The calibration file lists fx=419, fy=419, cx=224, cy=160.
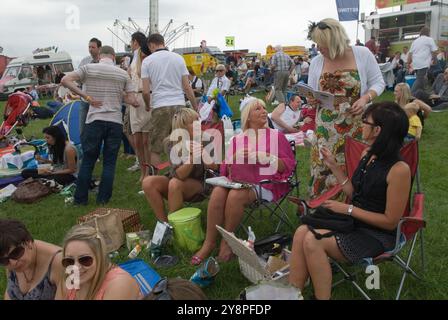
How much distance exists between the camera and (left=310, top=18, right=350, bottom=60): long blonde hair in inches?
117

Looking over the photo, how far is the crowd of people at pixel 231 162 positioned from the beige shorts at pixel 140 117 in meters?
0.01

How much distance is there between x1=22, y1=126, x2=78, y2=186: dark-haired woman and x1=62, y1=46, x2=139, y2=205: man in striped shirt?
87cm

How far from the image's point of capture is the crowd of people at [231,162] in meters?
1.99

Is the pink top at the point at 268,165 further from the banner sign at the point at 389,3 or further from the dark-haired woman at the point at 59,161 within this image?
the banner sign at the point at 389,3

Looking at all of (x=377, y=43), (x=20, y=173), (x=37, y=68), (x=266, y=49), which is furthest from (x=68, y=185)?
(x=266, y=49)

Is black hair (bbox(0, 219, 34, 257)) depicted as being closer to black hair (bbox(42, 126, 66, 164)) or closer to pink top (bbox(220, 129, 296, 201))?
pink top (bbox(220, 129, 296, 201))

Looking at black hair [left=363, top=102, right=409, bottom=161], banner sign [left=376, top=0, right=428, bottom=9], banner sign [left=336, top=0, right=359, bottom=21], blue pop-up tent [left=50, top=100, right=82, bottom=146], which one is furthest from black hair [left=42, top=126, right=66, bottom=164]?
banner sign [left=376, top=0, right=428, bottom=9]

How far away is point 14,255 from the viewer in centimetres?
193

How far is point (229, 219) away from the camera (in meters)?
3.17

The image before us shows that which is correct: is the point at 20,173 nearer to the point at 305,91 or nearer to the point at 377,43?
the point at 305,91

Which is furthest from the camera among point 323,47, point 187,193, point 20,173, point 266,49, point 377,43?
point 266,49

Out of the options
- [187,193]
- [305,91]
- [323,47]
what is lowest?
[187,193]
